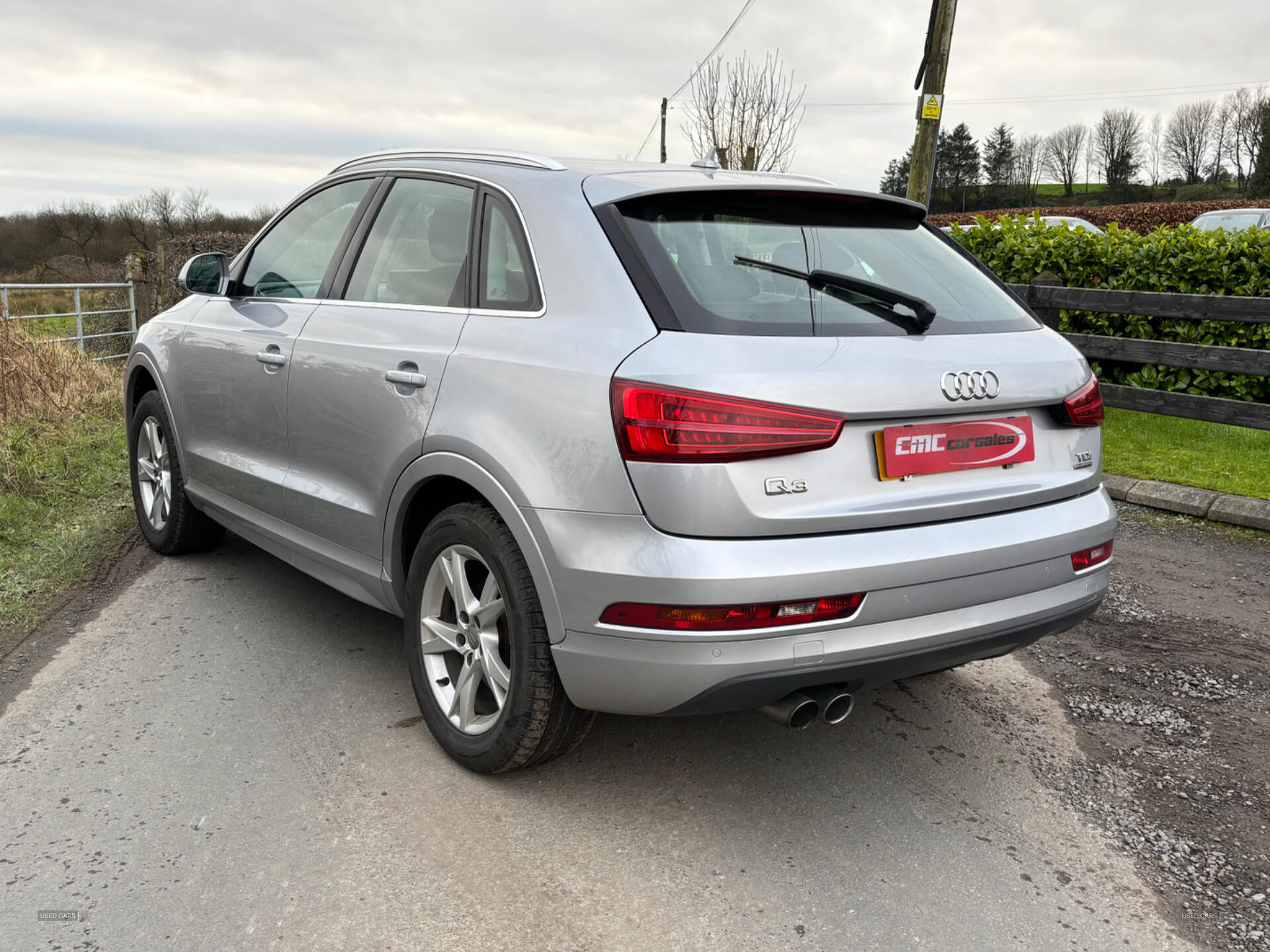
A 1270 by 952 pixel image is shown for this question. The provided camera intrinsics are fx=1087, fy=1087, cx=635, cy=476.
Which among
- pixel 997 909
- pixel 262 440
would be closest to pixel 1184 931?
pixel 997 909

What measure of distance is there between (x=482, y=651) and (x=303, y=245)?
80.0 inches

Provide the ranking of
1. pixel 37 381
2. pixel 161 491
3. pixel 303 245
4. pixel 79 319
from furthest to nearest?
pixel 79 319 < pixel 37 381 < pixel 161 491 < pixel 303 245

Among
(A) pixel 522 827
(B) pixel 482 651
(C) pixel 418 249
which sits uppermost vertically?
(C) pixel 418 249

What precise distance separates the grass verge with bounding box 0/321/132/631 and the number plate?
379cm

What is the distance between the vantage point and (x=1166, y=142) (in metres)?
73.8

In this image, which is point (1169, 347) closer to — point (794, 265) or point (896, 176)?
point (794, 265)

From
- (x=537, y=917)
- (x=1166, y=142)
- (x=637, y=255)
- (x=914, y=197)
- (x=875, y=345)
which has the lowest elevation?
(x=537, y=917)

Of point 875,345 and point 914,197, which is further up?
point 914,197

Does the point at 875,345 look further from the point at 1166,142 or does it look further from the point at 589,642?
the point at 1166,142

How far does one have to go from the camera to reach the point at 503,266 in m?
3.15

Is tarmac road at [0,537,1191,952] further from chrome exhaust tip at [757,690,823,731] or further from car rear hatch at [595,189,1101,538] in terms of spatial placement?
car rear hatch at [595,189,1101,538]

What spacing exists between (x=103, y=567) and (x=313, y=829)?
310 cm

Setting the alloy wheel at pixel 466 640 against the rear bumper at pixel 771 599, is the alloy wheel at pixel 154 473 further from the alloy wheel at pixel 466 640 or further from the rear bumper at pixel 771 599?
the rear bumper at pixel 771 599

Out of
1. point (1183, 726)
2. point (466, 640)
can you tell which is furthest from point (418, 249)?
point (1183, 726)
